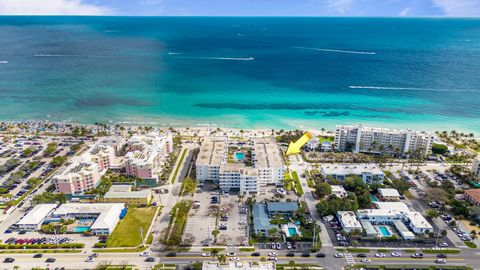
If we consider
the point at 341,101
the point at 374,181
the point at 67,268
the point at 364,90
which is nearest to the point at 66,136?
the point at 67,268

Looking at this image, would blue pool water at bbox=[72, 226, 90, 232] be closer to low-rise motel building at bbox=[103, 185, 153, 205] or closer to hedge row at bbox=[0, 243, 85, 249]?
hedge row at bbox=[0, 243, 85, 249]

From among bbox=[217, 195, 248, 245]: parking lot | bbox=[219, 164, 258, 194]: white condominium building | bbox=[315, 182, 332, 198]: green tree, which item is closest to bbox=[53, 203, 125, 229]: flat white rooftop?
bbox=[217, 195, 248, 245]: parking lot

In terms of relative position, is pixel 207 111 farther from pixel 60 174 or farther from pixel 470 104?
pixel 470 104

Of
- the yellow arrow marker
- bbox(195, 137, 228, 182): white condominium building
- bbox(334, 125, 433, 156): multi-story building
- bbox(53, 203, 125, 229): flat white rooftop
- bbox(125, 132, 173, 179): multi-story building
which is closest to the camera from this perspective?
bbox(53, 203, 125, 229): flat white rooftop

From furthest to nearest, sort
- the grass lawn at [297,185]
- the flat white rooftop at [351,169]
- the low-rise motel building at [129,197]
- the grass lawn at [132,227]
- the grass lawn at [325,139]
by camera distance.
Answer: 1. the grass lawn at [325,139]
2. the flat white rooftop at [351,169]
3. the grass lawn at [297,185]
4. the low-rise motel building at [129,197]
5. the grass lawn at [132,227]

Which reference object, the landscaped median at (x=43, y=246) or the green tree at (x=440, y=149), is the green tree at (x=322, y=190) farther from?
the landscaped median at (x=43, y=246)

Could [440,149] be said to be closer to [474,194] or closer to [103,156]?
[474,194]

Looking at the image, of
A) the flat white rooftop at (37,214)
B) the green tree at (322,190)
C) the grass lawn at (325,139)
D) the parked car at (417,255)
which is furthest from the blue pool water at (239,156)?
the parked car at (417,255)
